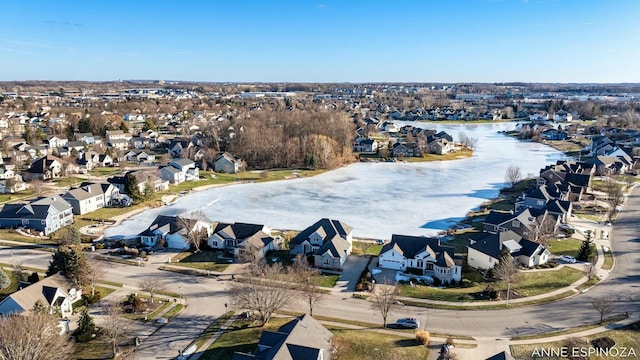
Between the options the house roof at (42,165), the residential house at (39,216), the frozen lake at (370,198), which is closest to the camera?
the residential house at (39,216)

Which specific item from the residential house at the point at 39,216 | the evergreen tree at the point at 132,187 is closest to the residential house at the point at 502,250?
the evergreen tree at the point at 132,187

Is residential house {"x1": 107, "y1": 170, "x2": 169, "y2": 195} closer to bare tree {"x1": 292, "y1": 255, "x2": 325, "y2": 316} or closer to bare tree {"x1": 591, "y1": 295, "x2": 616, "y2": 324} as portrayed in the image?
bare tree {"x1": 292, "y1": 255, "x2": 325, "y2": 316}

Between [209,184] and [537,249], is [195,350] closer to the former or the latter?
[537,249]

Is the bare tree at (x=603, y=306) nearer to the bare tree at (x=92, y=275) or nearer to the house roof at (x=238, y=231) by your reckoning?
the house roof at (x=238, y=231)

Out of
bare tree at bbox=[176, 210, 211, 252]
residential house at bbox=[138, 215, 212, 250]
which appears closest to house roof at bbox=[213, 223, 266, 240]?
bare tree at bbox=[176, 210, 211, 252]

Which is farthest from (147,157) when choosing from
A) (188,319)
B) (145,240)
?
(188,319)

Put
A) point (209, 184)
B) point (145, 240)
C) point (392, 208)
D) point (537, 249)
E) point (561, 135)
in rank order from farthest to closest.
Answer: point (561, 135) → point (209, 184) → point (392, 208) → point (145, 240) → point (537, 249)

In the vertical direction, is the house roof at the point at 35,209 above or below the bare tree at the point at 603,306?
above
